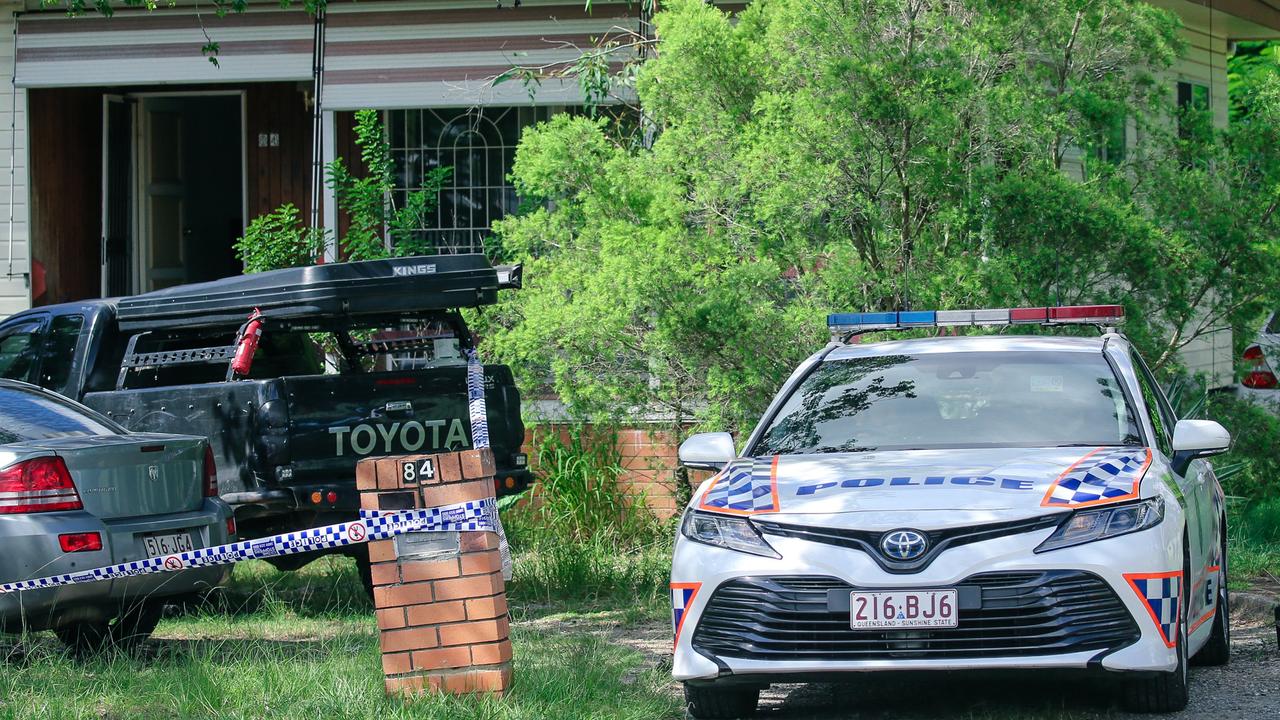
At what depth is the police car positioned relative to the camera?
204 inches

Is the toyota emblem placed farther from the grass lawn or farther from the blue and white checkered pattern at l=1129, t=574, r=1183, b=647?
the grass lawn

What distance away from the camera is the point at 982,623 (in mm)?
5203

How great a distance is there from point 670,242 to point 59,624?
13.1ft

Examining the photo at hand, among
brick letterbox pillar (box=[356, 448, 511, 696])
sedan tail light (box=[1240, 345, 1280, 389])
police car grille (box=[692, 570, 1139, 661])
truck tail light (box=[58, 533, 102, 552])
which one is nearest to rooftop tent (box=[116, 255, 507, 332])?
truck tail light (box=[58, 533, 102, 552])

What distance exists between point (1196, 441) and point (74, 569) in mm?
4756

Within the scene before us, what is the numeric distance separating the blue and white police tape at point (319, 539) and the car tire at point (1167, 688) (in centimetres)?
243

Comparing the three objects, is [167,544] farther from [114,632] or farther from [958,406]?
[958,406]

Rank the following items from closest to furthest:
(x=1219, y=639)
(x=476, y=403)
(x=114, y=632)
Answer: (x=1219, y=639), (x=114, y=632), (x=476, y=403)

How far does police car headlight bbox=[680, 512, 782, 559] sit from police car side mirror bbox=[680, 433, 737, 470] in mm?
536

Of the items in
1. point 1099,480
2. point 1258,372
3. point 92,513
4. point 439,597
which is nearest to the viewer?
point 1099,480

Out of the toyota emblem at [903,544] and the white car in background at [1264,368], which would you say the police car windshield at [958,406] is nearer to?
the toyota emblem at [903,544]

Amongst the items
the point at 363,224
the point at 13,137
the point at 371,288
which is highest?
the point at 13,137

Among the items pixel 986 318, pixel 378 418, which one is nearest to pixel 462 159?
pixel 378 418

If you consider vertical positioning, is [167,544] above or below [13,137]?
below
